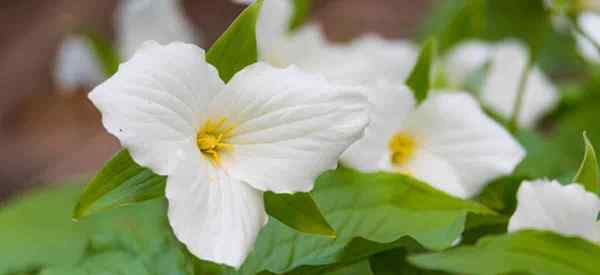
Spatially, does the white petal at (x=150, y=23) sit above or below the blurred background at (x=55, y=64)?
above

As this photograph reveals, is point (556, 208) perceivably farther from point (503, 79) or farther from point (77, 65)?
point (77, 65)

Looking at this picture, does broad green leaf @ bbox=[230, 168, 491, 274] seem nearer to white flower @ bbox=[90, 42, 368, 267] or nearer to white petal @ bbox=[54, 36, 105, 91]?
white flower @ bbox=[90, 42, 368, 267]

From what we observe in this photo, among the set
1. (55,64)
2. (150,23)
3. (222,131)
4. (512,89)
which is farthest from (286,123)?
(55,64)

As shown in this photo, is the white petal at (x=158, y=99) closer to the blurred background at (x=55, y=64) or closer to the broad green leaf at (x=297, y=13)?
the broad green leaf at (x=297, y=13)

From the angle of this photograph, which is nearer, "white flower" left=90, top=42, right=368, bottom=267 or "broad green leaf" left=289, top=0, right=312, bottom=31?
"white flower" left=90, top=42, right=368, bottom=267

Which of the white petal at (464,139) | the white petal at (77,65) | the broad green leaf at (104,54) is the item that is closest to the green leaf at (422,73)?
the white petal at (464,139)

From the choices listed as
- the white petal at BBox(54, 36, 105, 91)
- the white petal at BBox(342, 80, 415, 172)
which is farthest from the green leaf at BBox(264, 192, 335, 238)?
the white petal at BBox(54, 36, 105, 91)
